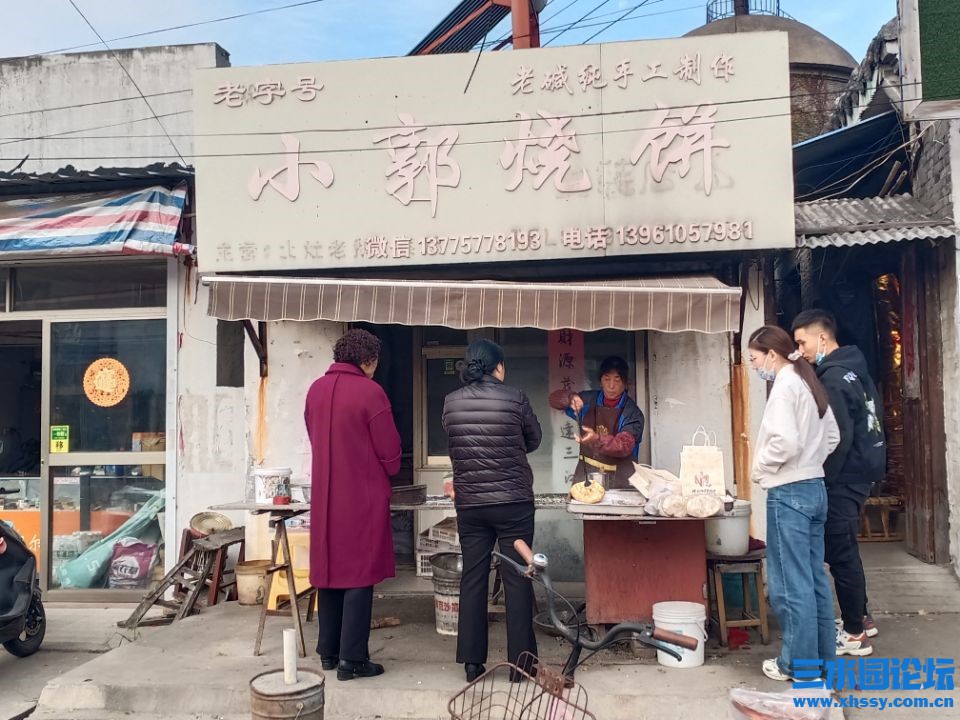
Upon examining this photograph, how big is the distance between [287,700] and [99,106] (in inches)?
381

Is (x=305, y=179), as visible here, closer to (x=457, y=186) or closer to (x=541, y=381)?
(x=457, y=186)

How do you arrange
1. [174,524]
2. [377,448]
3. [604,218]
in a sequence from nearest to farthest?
[377,448] < [604,218] < [174,524]

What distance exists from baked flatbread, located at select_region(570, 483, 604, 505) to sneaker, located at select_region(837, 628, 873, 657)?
67.3 inches

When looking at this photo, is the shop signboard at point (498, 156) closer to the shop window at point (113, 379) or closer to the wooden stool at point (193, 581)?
the shop window at point (113, 379)

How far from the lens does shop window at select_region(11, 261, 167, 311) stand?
26.3ft

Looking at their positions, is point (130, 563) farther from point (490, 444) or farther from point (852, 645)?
point (852, 645)

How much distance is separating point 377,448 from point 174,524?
382 cm

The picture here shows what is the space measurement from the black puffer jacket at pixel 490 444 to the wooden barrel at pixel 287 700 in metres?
1.67

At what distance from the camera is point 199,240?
22.1 ft

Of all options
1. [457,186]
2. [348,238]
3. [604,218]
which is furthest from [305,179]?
[604,218]

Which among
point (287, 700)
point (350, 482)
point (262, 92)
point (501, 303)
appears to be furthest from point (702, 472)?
point (262, 92)

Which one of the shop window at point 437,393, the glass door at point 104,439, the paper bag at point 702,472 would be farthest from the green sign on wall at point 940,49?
the glass door at point 104,439

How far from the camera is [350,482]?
4934 mm

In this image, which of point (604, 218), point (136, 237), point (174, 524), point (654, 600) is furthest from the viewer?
point (174, 524)
